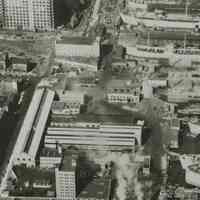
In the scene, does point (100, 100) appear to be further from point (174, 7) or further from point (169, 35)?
point (174, 7)

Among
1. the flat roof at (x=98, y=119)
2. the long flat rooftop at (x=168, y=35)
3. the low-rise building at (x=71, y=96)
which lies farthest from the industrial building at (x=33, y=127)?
the long flat rooftop at (x=168, y=35)

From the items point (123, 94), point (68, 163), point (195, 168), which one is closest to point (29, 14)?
point (123, 94)

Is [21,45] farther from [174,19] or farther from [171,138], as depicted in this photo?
[171,138]

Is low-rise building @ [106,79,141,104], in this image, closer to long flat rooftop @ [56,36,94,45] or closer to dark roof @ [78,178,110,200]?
long flat rooftop @ [56,36,94,45]

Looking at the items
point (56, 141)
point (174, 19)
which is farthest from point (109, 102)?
point (174, 19)

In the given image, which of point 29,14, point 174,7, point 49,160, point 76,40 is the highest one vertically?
point 174,7

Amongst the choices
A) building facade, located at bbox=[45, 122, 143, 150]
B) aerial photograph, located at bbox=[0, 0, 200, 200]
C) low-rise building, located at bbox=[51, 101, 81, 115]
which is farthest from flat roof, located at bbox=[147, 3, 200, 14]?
building facade, located at bbox=[45, 122, 143, 150]
